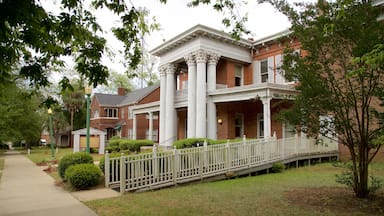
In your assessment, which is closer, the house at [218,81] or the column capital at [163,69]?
the house at [218,81]

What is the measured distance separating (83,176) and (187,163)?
3.46 metres

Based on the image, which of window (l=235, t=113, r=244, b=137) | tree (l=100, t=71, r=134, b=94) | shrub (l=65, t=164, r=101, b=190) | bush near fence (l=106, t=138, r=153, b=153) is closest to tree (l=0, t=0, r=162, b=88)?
shrub (l=65, t=164, r=101, b=190)

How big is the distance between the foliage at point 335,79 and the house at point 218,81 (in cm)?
989

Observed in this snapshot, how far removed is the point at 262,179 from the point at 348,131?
4.22 m

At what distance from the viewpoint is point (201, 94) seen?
19844mm

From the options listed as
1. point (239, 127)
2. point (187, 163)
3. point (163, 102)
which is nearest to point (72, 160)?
point (187, 163)

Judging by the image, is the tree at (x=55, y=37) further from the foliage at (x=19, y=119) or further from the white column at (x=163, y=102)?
the foliage at (x=19, y=119)

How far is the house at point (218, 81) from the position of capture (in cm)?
1981

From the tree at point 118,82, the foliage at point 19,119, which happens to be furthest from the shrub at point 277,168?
the tree at point 118,82

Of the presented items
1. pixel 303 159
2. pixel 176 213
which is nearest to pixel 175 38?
pixel 303 159

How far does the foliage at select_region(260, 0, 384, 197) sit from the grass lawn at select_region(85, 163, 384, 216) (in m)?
1.02

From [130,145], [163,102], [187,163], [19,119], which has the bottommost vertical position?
[130,145]

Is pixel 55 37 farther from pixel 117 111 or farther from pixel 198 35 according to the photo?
pixel 117 111

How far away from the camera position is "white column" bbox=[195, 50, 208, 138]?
64.8 feet
